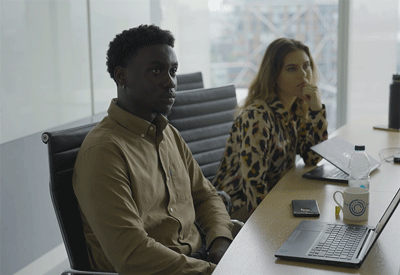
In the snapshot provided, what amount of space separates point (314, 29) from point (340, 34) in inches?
8.5

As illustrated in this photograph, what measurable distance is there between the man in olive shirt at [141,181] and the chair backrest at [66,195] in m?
0.03

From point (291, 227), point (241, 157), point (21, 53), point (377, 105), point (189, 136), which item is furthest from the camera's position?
point (377, 105)

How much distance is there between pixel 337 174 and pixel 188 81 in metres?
1.21

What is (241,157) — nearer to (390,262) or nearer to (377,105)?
(390,262)

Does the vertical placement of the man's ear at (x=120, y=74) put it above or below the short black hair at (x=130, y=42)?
below

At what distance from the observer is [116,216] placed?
4.59 ft

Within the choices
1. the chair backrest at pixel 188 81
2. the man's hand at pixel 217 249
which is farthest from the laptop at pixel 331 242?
the chair backrest at pixel 188 81

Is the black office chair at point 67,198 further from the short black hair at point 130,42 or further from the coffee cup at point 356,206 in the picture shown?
the coffee cup at point 356,206

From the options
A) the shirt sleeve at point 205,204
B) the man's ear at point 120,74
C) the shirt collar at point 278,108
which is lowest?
the shirt sleeve at point 205,204

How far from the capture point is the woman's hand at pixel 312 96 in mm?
2365

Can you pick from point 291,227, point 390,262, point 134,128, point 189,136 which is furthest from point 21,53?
point 390,262

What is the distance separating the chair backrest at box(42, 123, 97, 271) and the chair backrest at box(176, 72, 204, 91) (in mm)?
1441

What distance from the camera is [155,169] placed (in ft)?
5.34

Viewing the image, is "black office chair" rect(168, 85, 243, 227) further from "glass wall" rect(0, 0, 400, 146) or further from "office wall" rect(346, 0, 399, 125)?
"office wall" rect(346, 0, 399, 125)
